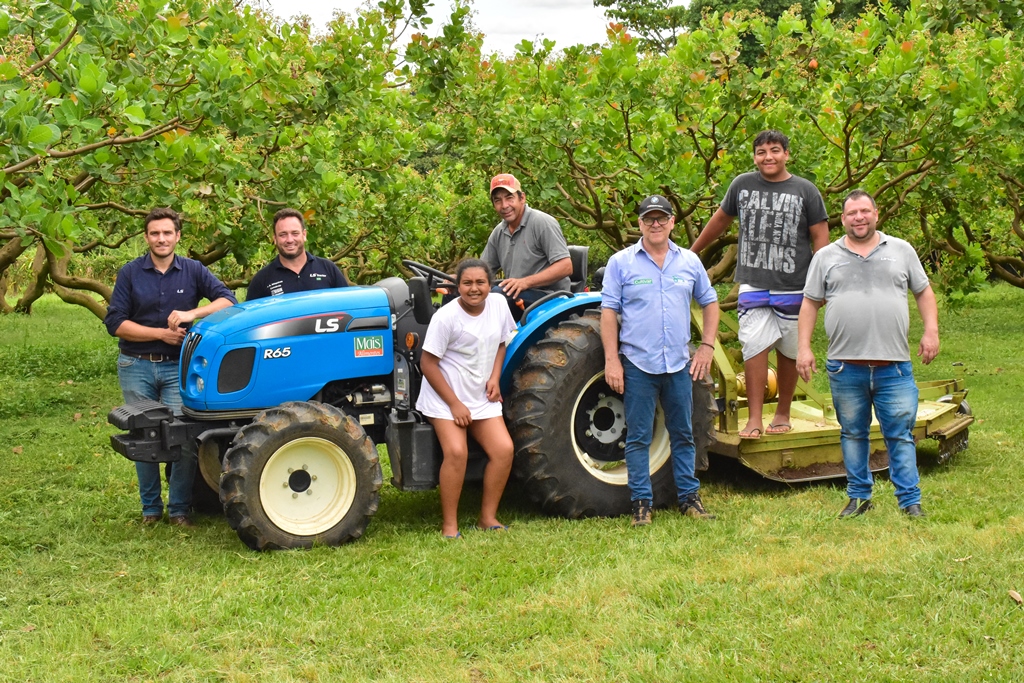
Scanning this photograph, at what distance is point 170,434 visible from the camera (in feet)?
18.0

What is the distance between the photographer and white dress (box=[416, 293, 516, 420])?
5535mm

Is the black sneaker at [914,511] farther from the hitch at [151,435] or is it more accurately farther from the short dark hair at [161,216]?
the short dark hair at [161,216]

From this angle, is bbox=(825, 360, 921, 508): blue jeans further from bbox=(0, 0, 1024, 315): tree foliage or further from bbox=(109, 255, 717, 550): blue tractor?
bbox=(0, 0, 1024, 315): tree foliage

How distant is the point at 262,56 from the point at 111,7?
6.89 ft

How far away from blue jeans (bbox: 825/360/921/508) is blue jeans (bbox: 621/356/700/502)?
2.50 feet

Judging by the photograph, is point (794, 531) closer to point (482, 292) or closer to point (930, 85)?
point (482, 292)

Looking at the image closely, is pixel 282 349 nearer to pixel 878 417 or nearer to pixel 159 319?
pixel 159 319

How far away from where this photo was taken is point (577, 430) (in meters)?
6.08

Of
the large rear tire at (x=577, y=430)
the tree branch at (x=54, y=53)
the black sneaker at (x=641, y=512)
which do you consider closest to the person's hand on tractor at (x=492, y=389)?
the large rear tire at (x=577, y=430)

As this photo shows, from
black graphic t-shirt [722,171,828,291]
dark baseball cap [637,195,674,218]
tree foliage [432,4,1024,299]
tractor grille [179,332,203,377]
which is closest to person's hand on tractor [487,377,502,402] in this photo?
dark baseball cap [637,195,674,218]

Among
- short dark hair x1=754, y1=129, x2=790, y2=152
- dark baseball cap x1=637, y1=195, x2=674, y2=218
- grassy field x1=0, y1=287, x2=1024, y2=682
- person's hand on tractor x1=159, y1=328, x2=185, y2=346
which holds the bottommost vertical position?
grassy field x1=0, y1=287, x2=1024, y2=682

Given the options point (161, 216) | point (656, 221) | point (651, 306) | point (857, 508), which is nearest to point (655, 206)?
point (656, 221)

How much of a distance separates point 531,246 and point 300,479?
1862 mm

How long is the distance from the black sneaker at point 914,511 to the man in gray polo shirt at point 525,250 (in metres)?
2.18
